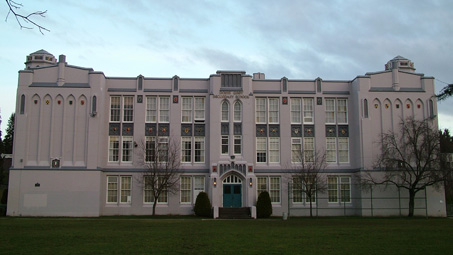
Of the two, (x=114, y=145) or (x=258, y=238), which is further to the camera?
(x=114, y=145)

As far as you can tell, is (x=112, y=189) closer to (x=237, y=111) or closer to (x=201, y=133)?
(x=201, y=133)

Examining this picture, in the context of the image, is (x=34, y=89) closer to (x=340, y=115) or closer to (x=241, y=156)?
(x=241, y=156)

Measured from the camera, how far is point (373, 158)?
46.4 meters

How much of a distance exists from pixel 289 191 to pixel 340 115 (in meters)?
9.36

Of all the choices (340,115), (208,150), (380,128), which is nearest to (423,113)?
(380,128)

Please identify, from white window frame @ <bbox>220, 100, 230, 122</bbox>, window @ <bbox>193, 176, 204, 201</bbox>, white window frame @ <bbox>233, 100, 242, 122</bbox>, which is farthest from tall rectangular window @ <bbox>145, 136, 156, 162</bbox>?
white window frame @ <bbox>233, 100, 242, 122</bbox>

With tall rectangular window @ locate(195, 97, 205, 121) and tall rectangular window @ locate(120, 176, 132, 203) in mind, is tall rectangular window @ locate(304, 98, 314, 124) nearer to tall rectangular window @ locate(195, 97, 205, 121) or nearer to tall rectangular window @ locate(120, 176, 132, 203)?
tall rectangular window @ locate(195, 97, 205, 121)

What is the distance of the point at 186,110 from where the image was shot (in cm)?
4809

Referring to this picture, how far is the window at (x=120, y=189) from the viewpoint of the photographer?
1821 inches

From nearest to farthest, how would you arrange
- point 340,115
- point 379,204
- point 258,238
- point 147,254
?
point 147,254 → point 258,238 → point 379,204 → point 340,115

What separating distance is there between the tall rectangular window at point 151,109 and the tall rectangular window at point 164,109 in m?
0.48

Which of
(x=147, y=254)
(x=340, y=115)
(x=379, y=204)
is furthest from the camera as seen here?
(x=340, y=115)

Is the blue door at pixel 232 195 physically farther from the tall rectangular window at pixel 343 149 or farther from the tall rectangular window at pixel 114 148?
the tall rectangular window at pixel 114 148

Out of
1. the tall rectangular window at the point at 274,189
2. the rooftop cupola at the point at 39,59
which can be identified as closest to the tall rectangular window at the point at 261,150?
the tall rectangular window at the point at 274,189
